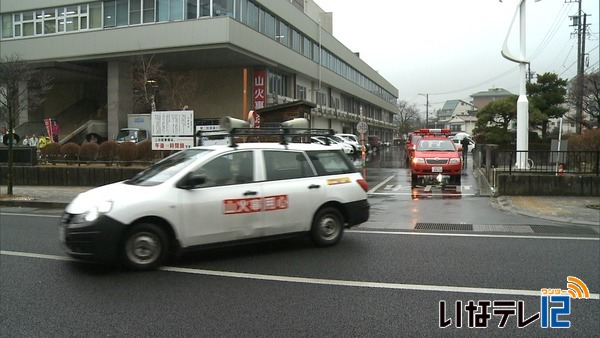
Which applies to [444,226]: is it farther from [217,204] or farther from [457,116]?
[457,116]

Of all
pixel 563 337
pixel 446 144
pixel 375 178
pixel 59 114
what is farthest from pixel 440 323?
pixel 59 114

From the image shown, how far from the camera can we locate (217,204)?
6.42m

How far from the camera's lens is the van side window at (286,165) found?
278 inches

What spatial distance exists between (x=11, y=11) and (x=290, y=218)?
3962cm

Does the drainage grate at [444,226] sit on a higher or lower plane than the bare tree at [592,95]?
lower

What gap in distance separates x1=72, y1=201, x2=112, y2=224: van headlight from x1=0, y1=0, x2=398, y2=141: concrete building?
70.6 feet

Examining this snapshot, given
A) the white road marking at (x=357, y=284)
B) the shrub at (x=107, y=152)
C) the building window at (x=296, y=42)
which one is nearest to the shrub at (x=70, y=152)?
the shrub at (x=107, y=152)

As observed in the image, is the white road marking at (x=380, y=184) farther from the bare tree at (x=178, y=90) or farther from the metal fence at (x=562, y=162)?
the bare tree at (x=178, y=90)

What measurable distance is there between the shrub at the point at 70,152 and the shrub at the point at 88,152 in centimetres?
23

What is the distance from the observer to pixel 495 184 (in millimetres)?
14812

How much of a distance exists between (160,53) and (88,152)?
49.5ft

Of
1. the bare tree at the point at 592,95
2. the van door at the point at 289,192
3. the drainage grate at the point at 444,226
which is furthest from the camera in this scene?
the bare tree at the point at 592,95

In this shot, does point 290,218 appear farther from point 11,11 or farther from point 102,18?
point 11,11

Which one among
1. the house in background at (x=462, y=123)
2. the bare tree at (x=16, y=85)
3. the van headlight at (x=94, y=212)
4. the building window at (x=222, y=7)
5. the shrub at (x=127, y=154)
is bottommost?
the van headlight at (x=94, y=212)
